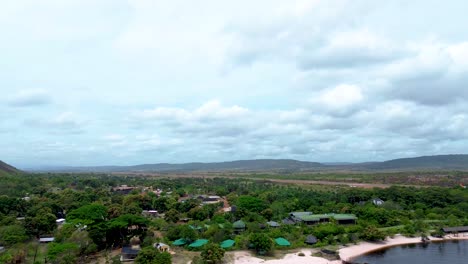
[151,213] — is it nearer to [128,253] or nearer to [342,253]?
[128,253]

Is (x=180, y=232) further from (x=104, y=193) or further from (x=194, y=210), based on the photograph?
(x=104, y=193)

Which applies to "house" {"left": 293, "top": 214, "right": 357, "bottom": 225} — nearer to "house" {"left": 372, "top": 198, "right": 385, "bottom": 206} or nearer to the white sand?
the white sand

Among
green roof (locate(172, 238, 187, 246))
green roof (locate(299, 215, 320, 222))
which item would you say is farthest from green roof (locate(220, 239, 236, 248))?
green roof (locate(299, 215, 320, 222))

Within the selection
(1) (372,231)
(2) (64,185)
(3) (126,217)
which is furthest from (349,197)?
(2) (64,185)

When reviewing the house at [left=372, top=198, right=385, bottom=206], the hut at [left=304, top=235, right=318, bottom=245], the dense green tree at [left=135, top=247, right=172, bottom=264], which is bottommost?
the hut at [left=304, top=235, right=318, bottom=245]

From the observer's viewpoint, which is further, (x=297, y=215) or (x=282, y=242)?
(x=297, y=215)

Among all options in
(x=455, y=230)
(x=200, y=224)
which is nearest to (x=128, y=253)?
(x=200, y=224)
